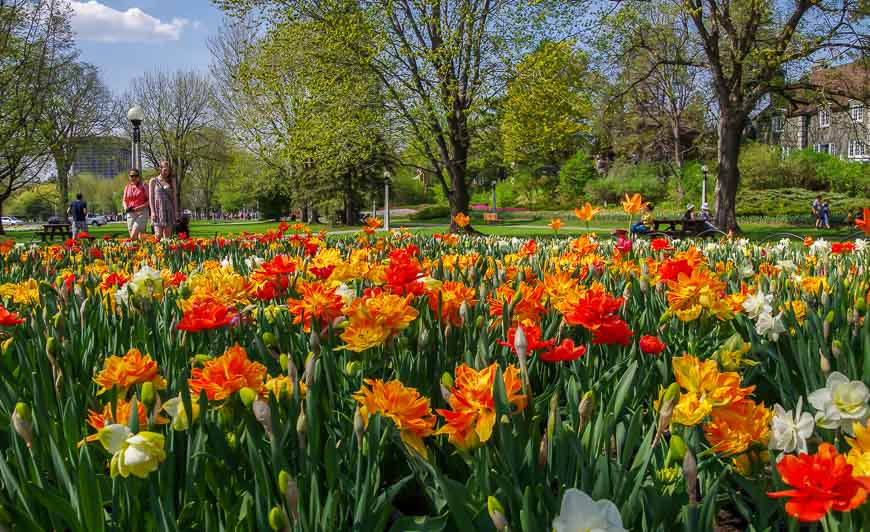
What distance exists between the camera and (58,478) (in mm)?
1044

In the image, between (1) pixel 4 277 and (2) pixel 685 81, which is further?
(2) pixel 685 81

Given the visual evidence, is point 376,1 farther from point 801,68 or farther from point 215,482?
point 215,482

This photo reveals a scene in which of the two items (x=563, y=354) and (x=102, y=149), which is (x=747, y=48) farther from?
(x=102, y=149)

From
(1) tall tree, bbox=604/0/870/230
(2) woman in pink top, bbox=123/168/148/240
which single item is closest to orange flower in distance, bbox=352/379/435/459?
(2) woman in pink top, bbox=123/168/148/240

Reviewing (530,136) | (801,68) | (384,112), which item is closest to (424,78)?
(384,112)

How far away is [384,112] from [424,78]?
146 centimetres

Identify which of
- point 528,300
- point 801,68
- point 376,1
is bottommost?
point 528,300

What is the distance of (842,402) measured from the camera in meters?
0.94

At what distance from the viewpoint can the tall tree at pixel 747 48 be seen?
14.4 metres

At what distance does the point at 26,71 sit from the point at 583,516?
2887 cm

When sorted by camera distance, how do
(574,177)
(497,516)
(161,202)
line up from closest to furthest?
(497,516)
(161,202)
(574,177)

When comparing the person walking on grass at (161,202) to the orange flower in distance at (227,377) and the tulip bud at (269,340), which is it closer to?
the tulip bud at (269,340)

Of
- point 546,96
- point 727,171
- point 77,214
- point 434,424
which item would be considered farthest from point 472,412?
point 77,214

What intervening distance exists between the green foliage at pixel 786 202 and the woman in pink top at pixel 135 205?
1096 inches
